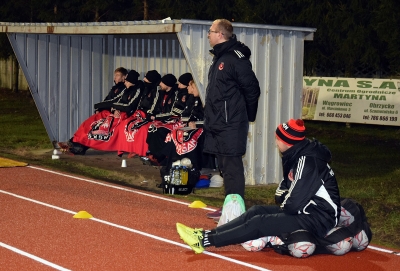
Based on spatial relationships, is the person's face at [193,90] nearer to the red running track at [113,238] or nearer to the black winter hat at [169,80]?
the black winter hat at [169,80]

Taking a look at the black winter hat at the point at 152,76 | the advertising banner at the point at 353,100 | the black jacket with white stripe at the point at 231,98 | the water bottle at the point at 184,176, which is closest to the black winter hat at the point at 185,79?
the black winter hat at the point at 152,76

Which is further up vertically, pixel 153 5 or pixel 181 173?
pixel 153 5

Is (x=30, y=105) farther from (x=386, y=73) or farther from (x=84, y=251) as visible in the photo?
(x=84, y=251)

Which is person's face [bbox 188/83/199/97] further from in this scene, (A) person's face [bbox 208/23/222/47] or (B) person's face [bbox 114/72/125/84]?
(A) person's face [bbox 208/23/222/47]

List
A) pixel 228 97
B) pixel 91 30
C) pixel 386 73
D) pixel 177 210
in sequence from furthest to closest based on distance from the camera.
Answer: pixel 386 73 < pixel 91 30 < pixel 177 210 < pixel 228 97

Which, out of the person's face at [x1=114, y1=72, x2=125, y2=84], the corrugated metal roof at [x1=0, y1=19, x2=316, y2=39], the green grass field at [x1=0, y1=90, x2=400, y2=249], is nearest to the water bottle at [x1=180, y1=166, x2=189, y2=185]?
the green grass field at [x1=0, y1=90, x2=400, y2=249]

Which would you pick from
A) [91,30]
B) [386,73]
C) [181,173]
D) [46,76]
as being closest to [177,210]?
[181,173]

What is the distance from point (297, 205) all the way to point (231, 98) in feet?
6.31

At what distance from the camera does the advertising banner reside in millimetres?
17562

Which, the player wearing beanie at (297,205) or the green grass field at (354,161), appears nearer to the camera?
the player wearing beanie at (297,205)

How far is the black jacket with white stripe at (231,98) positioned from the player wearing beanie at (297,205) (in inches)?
56.3

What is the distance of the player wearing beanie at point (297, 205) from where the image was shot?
672cm

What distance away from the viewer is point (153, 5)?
28.4 meters

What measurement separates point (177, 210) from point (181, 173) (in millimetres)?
1288
